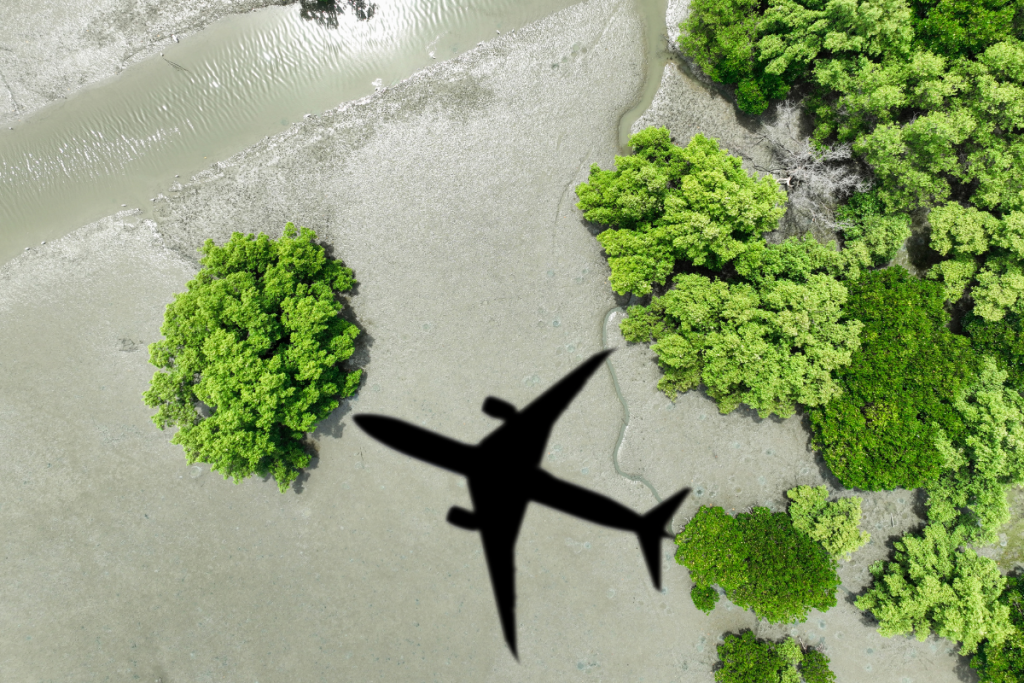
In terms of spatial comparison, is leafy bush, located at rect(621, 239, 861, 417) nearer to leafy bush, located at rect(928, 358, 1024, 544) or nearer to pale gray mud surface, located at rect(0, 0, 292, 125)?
leafy bush, located at rect(928, 358, 1024, 544)

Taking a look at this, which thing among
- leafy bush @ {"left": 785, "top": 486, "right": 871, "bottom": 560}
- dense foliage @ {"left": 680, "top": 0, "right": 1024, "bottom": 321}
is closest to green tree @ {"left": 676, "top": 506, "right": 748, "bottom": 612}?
leafy bush @ {"left": 785, "top": 486, "right": 871, "bottom": 560}

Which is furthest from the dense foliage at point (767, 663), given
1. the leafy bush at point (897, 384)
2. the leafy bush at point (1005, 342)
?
the leafy bush at point (1005, 342)

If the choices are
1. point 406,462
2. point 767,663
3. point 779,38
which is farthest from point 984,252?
point 406,462

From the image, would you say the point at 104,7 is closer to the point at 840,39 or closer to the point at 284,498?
the point at 284,498

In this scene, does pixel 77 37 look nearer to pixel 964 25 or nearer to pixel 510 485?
pixel 510 485

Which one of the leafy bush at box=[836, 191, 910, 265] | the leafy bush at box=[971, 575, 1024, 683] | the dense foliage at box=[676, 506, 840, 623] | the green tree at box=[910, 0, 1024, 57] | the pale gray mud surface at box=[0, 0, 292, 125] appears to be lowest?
the leafy bush at box=[971, 575, 1024, 683]
